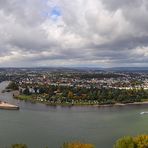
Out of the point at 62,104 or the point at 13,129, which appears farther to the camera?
the point at 62,104

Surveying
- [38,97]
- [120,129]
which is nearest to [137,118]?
[120,129]

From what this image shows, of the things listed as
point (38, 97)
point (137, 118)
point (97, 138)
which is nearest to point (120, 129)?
point (97, 138)

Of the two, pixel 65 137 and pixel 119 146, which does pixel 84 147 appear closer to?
pixel 119 146

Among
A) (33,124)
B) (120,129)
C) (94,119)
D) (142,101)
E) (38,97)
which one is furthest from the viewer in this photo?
(38,97)

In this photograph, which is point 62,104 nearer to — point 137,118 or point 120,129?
point 137,118

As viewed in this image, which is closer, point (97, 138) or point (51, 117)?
point (97, 138)

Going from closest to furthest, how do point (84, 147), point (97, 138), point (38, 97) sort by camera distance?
point (84, 147) → point (97, 138) → point (38, 97)
